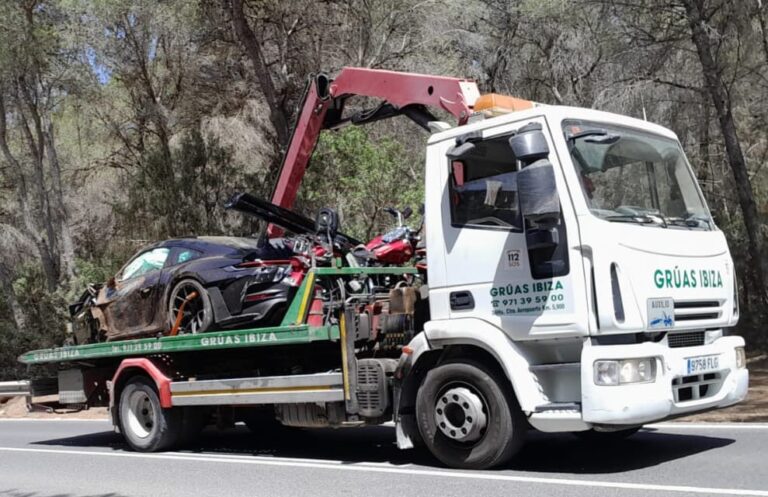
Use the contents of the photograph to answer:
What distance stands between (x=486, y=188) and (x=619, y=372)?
193 centimetres

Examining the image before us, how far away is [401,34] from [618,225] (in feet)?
45.5

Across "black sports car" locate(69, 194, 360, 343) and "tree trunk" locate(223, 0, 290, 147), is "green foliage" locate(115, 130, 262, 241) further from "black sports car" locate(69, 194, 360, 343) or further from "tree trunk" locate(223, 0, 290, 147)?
"black sports car" locate(69, 194, 360, 343)

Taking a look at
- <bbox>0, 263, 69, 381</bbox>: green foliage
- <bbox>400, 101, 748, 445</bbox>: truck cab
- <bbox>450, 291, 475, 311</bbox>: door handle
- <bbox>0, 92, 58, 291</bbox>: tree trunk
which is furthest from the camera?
<bbox>0, 92, 58, 291</bbox>: tree trunk

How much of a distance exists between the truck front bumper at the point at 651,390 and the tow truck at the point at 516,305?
0.04 ft

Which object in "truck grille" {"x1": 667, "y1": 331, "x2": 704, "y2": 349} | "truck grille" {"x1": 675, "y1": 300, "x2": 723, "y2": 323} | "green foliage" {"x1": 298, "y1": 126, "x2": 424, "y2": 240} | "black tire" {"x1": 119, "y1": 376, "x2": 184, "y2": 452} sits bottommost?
"black tire" {"x1": 119, "y1": 376, "x2": 184, "y2": 452}

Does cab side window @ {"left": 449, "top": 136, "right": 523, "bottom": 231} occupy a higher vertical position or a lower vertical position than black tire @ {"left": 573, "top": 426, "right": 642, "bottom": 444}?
higher

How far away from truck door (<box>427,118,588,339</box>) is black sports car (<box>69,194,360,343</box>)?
1840mm

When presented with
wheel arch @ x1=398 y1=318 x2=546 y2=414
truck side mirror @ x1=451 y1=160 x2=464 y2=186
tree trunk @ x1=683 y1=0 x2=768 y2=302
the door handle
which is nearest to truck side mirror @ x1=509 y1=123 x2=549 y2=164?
truck side mirror @ x1=451 y1=160 x2=464 y2=186

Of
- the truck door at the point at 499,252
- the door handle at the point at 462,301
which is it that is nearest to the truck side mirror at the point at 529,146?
the truck door at the point at 499,252

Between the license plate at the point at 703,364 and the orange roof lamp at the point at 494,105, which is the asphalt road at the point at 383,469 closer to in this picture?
the license plate at the point at 703,364

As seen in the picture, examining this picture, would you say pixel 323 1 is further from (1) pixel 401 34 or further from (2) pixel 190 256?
(2) pixel 190 256

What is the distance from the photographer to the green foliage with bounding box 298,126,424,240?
55.6ft

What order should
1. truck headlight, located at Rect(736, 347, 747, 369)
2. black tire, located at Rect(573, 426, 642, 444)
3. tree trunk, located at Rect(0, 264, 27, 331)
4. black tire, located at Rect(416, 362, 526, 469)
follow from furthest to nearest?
tree trunk, located at Rect(0, 264, 27, 331), black tire, located at Rect(573, 426, 642, 444), truck headlight, located at Rect(736, 347, 747, 369), black tire, located at Rect(416, 362, 526, 469)

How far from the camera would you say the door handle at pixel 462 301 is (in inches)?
286
